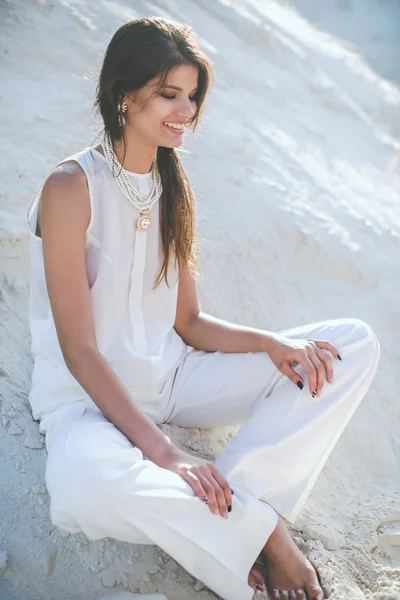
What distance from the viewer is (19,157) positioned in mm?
3223

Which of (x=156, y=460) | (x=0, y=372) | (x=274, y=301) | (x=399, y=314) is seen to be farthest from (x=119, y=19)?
(x=156, y=460)

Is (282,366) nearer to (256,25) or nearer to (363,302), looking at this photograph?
(363,302)

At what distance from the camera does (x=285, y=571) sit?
195 centimetres

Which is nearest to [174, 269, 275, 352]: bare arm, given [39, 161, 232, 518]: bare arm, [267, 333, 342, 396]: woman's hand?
[267, 333, 342, 396]: woman's hand

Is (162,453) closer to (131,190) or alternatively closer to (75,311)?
(75,311)

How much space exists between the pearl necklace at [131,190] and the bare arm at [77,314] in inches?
7.1

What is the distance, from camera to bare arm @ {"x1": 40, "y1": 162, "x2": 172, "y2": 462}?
1.90 metres

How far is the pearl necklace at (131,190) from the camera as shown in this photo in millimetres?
2102

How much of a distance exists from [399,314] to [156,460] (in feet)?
6.58

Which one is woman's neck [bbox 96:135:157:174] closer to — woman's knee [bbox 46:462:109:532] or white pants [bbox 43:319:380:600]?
white pants [bbox 43:319:380:600]

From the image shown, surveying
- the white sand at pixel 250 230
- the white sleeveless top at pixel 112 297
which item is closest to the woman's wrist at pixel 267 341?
the white sleeveless top at pixel 112 297

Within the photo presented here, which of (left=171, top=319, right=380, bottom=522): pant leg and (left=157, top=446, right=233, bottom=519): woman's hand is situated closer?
(left=157, top=446, right=233, bottom=519): woman's hand

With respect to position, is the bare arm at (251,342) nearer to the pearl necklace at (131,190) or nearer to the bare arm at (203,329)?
the bare arm at (203,329)

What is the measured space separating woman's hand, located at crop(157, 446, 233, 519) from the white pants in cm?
2
